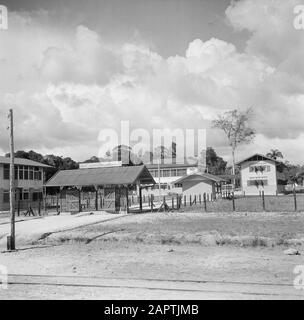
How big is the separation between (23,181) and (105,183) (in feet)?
62.1

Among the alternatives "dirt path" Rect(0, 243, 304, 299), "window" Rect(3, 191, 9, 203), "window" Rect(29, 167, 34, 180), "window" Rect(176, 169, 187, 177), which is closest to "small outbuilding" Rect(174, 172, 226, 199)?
"window" Rect(29, 167, 34, 180)

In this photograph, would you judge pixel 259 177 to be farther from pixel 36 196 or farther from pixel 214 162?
pixel 214 162

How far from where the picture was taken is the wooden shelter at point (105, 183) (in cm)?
3152

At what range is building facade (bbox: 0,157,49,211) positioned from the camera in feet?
142

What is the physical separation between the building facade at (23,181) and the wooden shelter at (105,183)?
34.8ft

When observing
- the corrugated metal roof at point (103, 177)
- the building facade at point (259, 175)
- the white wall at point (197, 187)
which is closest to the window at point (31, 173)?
the corrugated metal roof at point (103, 177)

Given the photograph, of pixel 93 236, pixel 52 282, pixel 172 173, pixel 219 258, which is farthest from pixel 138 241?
pixel 172 173

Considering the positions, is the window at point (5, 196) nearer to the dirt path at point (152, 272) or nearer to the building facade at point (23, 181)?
the building facade at point (23, 181)

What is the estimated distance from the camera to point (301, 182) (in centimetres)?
8975

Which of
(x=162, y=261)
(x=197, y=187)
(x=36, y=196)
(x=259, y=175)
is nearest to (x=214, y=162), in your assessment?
(x=259, y=175)

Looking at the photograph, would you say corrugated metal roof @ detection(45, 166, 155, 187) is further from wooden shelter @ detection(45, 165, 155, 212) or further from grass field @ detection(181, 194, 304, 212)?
grass field @ detection(181, 194, 304, 212)
